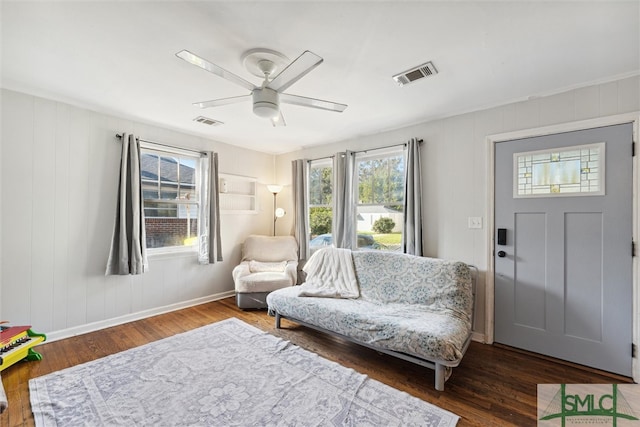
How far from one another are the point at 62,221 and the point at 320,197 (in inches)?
125

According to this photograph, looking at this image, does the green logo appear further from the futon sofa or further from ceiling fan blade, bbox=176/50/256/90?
ceiling fan blade, bbox=176/50/256/90

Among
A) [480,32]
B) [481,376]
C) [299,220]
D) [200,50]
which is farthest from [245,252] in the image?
[480,32]

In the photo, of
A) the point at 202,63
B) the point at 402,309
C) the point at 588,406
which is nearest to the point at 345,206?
the point at 402,309

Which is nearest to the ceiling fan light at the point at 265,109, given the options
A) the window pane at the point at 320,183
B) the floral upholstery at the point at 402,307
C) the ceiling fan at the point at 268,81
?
the ceiling fan at the point at 268,81

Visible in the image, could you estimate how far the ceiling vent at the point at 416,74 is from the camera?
2135mm

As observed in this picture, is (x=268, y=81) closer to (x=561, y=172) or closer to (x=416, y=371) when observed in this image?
(x=416, y=371)

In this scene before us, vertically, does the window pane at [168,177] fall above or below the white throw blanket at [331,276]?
above

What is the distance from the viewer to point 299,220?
4.45 metres

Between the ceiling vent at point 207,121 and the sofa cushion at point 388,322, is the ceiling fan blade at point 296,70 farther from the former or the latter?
the sofa cushion at point 388,322

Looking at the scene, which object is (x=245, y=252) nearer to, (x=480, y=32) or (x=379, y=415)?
(x=379, y=415)

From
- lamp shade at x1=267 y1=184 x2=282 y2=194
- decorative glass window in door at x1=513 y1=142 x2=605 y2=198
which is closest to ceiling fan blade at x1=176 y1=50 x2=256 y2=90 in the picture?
decorative glass window in door at x1=513 y1=142 x2=605 y2=198

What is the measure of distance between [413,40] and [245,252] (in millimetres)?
3578

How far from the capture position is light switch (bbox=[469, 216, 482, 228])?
9.48 ft

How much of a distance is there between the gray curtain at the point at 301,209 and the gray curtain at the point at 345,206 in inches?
24.5
